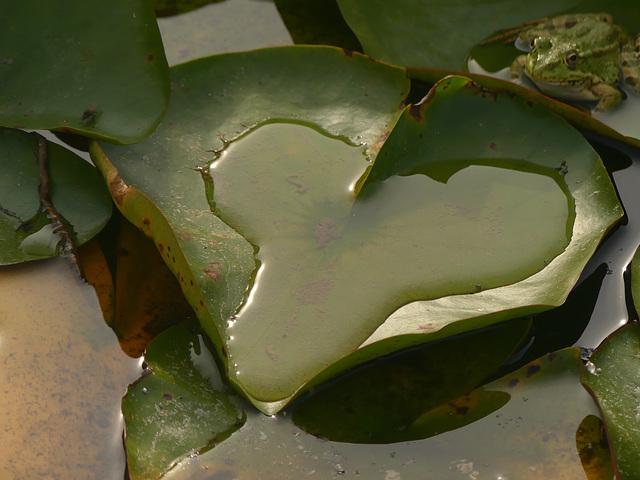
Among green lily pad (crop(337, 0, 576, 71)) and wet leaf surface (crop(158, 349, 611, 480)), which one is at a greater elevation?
green lily pad (crop(337, 0, 576, 71))

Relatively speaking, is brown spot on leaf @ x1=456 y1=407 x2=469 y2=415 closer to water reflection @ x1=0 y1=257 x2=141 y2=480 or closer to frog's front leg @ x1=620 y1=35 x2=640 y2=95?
water reflection @ x1=0 y1=257 x2=141 y2=480

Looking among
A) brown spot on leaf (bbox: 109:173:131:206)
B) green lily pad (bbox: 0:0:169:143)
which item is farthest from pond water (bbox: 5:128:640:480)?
green lily pad (bbox: 0:0:169:143)

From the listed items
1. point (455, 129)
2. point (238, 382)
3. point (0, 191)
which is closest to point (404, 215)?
point (455, 129)

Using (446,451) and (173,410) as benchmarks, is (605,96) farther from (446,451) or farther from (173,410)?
(173,410)

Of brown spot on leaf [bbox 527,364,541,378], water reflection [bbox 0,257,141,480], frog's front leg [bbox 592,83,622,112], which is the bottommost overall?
water reflection [bbox 0,257,141,480]

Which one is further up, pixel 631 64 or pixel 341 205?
pixel 631 64

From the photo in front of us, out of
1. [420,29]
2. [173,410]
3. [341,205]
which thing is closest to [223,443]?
[173,410]
